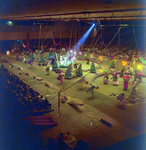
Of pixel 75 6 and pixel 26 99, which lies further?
pixel 26 99

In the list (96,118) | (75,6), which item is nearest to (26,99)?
(96,118)

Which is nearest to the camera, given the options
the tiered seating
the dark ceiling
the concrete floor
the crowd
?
the dark ceiling

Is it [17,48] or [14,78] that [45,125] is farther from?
[17,48]

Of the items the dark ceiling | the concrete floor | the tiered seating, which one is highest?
the dark ceiling

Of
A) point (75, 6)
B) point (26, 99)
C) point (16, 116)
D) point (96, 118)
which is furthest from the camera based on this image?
point (26, 99)

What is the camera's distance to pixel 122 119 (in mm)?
8695

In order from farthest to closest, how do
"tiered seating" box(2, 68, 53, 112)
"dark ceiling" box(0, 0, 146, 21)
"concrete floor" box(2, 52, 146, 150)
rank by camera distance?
"tiered seating" box(2, 68, 53, 112) < "concrete floor" box(2, 52, 146, 150) < "dark ceiling" box(0, 0, 146, 21)

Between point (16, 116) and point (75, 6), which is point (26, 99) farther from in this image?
point (75, 6)

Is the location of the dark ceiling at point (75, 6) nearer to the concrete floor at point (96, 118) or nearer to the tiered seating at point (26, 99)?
the tiered seating at point (26, 99)

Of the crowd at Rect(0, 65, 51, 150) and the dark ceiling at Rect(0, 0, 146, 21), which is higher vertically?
the dark ceiling at Rect(0, 0, 146, 21)

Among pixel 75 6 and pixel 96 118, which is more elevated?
pixel 75 6

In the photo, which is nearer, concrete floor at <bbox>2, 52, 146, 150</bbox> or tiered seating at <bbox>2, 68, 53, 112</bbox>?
concrete floor at <bbox>2, 52, 146, 150</bbox>

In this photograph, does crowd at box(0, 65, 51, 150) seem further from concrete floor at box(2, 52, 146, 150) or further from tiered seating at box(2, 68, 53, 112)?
concrete floor at box(2, 52, 146, 150)

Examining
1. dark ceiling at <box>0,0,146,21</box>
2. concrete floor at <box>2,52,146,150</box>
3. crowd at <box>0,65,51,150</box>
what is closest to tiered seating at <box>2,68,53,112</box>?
crowd at <box>0,65,51,150</box>
